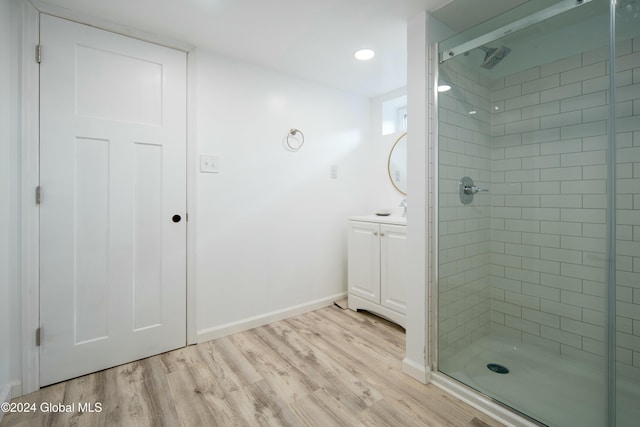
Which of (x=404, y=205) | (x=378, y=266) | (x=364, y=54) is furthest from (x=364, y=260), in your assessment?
(x=364, y=54)

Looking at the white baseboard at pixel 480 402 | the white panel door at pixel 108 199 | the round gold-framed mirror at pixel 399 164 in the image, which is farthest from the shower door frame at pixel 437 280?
the white panel door at pixel 108 199

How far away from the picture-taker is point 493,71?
1.80 m

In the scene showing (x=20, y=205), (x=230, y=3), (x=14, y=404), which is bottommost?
(x=14, y=404)

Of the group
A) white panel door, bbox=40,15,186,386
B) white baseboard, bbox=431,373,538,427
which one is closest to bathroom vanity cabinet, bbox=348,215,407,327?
white baseboard, bbox=431,373,538,427

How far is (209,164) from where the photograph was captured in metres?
2.17

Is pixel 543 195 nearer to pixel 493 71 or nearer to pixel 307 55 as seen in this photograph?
pixel 493 71

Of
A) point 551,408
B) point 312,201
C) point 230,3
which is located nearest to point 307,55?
point 230,3

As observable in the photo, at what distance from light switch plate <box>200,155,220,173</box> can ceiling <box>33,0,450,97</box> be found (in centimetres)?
80

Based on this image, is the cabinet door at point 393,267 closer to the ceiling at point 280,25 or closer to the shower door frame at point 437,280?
the shower door frame at point 437,280

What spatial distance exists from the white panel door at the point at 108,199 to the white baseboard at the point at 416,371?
60.5 inches

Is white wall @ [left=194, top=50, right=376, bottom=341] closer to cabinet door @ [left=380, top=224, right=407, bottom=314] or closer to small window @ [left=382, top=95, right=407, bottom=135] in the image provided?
small window @ [left=382, top=95, right=407, bottom=135]

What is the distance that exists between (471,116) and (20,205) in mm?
2663

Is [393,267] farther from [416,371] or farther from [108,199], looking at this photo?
[108,199]

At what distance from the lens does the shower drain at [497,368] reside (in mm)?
1628
